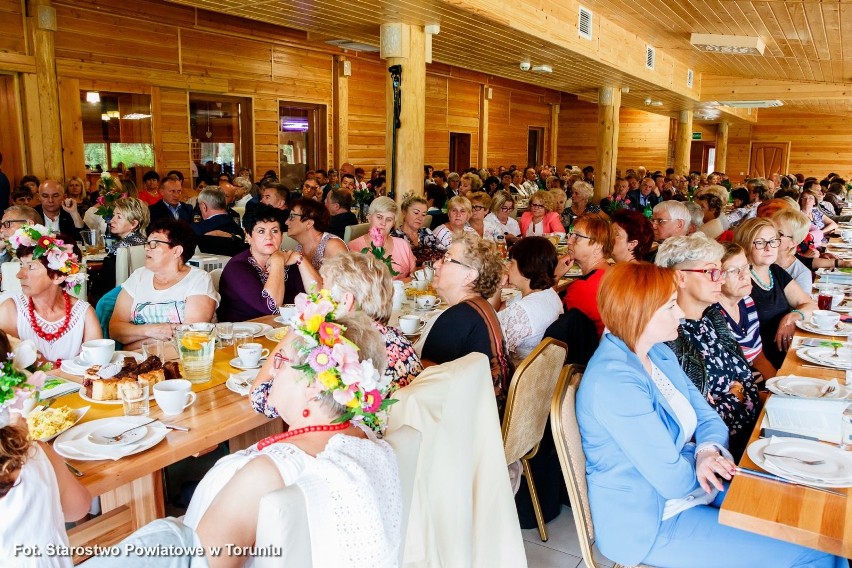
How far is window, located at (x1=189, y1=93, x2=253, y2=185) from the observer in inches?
398

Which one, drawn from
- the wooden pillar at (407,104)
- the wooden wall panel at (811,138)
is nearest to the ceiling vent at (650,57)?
the wooden pillar at (407,104)

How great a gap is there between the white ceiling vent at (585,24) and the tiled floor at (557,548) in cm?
597

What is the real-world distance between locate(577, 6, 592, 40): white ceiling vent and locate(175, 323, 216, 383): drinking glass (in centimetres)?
634

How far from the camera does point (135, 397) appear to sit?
82.3 inches

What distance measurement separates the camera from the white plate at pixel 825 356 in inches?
112

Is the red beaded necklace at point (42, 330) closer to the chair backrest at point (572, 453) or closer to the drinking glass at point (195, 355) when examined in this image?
the drinking glass at point (195, 355)

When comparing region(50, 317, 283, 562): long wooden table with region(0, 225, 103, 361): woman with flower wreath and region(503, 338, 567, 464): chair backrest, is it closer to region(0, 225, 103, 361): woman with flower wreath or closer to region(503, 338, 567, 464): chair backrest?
region(0, 225, 103, 361): woman with flower wreath

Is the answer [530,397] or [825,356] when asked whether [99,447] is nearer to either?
[530,397]

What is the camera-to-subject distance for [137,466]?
1816 mm

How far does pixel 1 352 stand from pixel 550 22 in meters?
6.46

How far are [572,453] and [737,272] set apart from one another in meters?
1.61

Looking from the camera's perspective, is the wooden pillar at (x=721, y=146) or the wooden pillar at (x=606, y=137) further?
the wooden pillar at (x=721, y=146)

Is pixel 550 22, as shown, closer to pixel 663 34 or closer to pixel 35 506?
pixel 663 34

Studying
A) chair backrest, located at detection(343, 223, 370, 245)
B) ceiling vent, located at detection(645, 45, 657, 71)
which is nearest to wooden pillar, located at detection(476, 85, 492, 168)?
ceiling vent, located at detection(645, 45, 657, 71)
